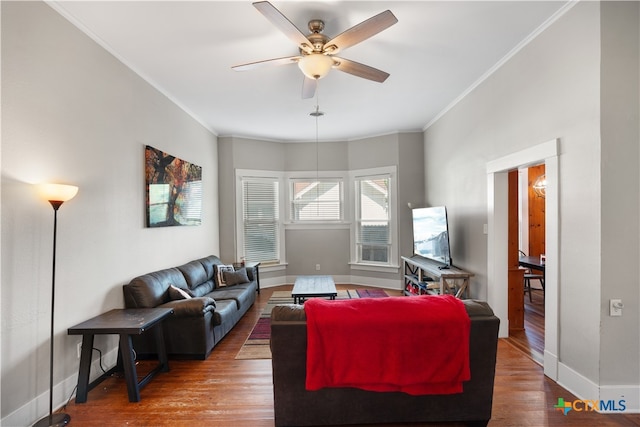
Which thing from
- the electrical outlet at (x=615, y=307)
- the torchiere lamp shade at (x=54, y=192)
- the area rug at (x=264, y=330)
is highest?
the torchiere lamp shade at (x=54, y=192)

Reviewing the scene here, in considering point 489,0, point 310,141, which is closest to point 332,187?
point 310,141

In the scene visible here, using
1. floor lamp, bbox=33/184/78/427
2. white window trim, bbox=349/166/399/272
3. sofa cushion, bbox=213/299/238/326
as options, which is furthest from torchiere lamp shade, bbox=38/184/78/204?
white window trim, bbox=349/166/399/272

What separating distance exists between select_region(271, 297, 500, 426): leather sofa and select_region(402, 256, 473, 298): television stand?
1.94 metres

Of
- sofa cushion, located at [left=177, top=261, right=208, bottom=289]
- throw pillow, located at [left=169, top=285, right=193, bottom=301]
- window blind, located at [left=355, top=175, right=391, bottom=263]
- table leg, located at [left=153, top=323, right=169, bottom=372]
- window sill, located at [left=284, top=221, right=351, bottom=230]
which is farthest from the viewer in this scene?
window sill, located at [left=284, top=221, right=351, bottom=230]

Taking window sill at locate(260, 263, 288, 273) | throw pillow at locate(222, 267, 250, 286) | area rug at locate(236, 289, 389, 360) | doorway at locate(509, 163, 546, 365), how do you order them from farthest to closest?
1. window sill at locate(260, 263, 288, 273)
2. throw pillow at locate(222, 267, 250, 286)
3. doorway at locate(509, 163, 546, 365)
4. area rug at locate(236, 289, 389, 360)

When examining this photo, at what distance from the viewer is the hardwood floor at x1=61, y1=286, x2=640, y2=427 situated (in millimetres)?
2270

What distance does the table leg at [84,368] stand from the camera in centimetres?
250

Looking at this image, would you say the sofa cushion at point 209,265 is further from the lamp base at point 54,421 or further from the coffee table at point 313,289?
the lamp base at point 54,421

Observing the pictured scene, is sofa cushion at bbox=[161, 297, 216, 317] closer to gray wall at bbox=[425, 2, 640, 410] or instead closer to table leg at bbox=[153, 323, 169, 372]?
table leg at bbox=[153, 323, 169, 372]

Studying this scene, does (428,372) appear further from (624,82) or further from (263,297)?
(263,297)

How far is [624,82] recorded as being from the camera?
2295mm

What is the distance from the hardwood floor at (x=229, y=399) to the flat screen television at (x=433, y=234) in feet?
4.85

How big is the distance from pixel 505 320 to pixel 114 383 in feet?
13.1

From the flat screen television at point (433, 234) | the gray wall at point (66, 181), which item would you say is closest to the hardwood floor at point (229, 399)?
the gray wall at point (66, 181)
